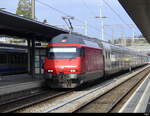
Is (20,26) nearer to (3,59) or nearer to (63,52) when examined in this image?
(63,52)

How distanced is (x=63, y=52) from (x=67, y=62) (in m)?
0.64

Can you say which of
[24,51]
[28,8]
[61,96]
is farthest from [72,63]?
[28,8]

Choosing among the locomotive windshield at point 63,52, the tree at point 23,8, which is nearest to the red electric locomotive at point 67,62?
the locomotive windshield at point 63,52

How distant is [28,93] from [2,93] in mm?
2902

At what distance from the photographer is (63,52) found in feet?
62.4

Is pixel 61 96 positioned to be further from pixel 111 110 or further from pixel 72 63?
pixel 111 110

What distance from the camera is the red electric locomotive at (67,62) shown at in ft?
60.7

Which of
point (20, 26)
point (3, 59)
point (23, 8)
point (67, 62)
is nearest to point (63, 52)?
point (67, 62)

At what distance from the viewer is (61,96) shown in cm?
1723

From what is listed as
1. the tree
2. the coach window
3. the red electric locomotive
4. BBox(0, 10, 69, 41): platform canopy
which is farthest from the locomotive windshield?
the tree

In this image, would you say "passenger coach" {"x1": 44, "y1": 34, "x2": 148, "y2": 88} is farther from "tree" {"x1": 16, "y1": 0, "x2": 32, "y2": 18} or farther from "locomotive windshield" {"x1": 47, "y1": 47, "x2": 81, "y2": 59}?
"tree" {"x1": 16, "y1": 0, "x2": 32, "y2": 18}

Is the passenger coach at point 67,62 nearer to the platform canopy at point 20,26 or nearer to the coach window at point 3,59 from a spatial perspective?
the platform canopy at point 20,26

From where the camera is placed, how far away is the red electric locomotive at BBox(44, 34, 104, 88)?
18.5 m

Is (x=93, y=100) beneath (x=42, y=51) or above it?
beneath
